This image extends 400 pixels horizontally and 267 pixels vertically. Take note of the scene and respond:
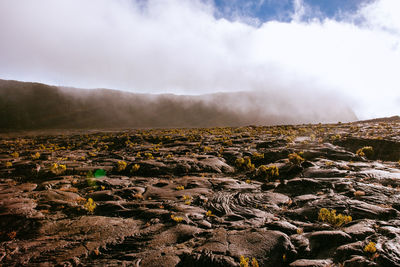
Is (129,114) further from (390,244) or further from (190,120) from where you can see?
(390,244)

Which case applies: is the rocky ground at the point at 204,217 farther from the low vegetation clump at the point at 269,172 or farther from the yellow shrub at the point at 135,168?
the yellow shrub at the point at 135,168

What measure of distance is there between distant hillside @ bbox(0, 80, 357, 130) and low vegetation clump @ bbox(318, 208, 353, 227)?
238 feet

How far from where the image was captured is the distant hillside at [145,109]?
82.2 metres

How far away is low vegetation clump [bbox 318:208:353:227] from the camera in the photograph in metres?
7.43

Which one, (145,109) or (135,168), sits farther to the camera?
(145,109)

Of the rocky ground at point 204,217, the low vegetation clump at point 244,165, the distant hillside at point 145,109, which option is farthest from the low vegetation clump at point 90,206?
the distant hillside at point 145,109

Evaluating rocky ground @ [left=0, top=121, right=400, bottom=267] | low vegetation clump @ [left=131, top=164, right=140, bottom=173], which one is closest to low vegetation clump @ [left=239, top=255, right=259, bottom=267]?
rocky ground @ [left=0, top=121, right=400, bottom=267]

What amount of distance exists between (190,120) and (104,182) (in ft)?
246

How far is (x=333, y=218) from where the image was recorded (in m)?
7.55

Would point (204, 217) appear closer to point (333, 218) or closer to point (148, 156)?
point (333, 218)

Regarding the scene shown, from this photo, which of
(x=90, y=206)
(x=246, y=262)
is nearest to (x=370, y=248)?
(x=246, y=262)

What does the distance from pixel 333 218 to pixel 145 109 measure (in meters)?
95.2

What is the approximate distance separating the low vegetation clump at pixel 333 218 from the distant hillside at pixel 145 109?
72.4 m

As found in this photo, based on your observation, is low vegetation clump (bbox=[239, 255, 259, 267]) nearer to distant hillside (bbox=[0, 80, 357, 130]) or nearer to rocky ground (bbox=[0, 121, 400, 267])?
rocky ground (bbox=[0, 121, 400, 267])
